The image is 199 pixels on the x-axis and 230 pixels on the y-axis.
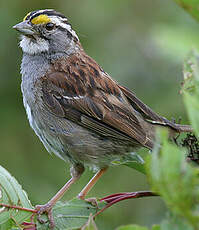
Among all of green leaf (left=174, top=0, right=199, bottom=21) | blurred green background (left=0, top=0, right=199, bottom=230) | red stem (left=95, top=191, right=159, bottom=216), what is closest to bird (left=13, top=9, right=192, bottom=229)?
blurred green background (left=0, top=0, right=199, bottom=230)

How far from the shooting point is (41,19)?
463cm

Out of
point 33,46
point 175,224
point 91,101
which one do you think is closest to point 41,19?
point 33,46

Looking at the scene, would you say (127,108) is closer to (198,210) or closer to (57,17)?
(57,17)

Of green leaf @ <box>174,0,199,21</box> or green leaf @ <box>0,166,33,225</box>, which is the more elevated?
green leaf @ <box>174,0,199,21</box>

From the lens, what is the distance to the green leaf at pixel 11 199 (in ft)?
9.70

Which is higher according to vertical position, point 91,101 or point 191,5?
point 191,5

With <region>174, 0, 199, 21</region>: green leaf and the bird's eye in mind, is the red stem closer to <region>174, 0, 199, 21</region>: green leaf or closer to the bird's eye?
<region>174, 0, 199, 21</region>: green leaf

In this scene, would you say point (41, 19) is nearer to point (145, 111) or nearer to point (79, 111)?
point (79, 111)

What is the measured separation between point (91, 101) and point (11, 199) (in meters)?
1.47

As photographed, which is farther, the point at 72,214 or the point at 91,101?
the point at 91,101

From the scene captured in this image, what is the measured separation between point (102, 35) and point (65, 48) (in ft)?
6.99

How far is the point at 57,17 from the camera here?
189 inches

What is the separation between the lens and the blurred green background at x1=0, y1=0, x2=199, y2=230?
217 inches

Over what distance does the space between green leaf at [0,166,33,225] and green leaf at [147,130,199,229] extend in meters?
1.51
